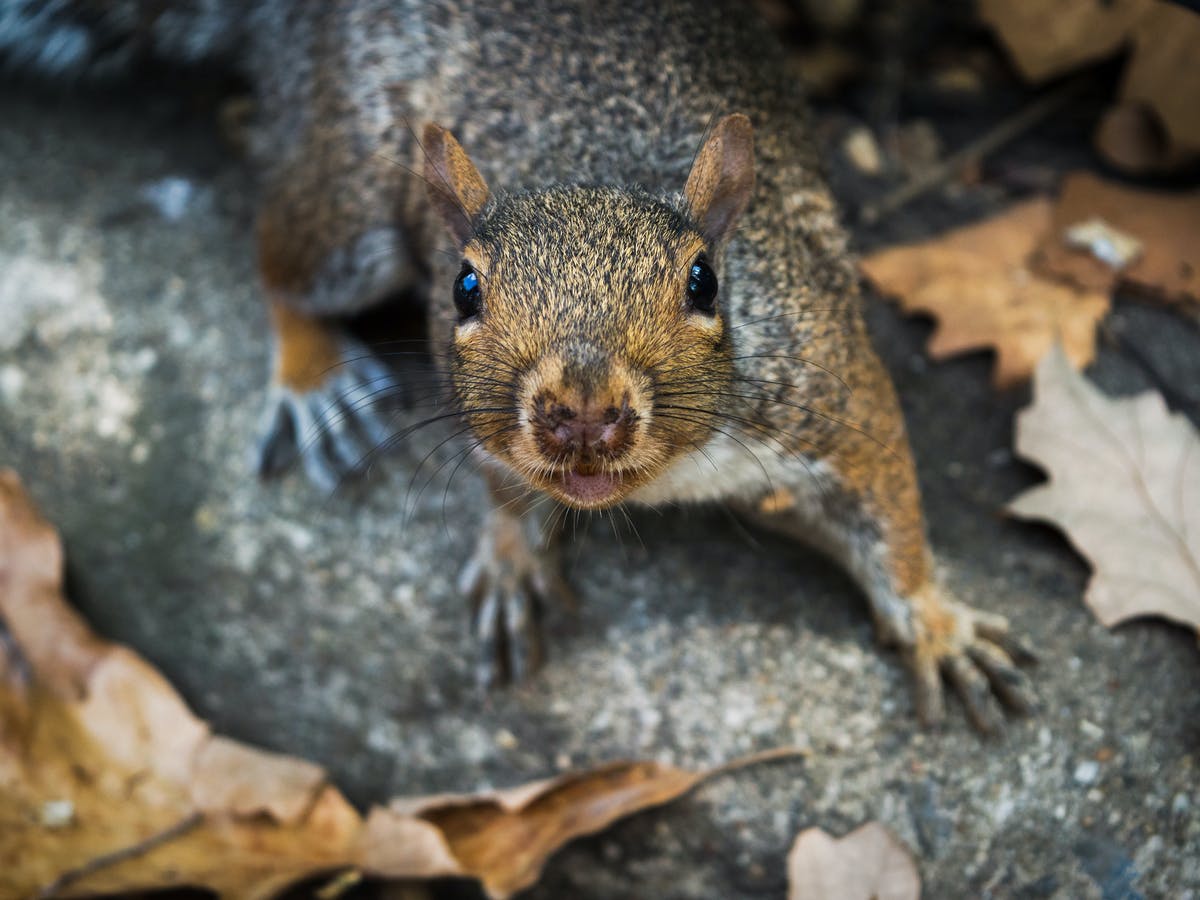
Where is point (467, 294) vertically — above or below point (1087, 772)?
above

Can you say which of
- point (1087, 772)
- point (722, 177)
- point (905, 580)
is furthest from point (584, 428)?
point (1087, 772)

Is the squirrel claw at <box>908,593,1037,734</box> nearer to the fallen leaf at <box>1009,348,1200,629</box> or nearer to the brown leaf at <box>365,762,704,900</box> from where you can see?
the fallen leaf at <box>1009,348,1200,629</box>

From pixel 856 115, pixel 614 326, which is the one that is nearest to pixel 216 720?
pixel 614 326

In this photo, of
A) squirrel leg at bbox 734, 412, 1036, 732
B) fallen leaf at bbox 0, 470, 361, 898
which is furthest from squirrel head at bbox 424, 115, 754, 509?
fallen leaf at bbox 0, 470, 361, 898

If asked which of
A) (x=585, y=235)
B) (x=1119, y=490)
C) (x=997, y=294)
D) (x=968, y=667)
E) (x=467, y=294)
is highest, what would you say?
(x=585, y=235)

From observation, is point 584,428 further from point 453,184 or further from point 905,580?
point 905,580

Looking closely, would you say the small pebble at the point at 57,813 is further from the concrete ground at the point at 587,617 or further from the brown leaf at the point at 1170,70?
the brown leaf at the point at 1170,70
